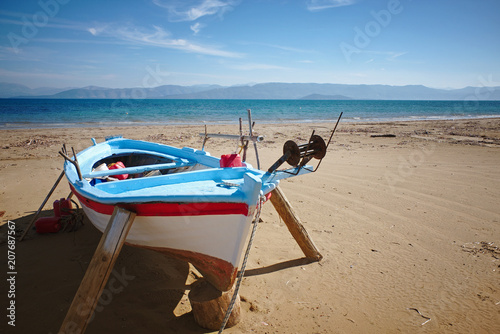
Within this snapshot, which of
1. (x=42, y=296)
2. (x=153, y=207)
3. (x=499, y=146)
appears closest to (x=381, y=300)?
(x=153, y=207)

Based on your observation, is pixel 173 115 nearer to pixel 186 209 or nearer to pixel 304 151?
pixel 186 209

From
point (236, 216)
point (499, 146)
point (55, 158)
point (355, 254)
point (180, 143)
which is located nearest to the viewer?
point (236, 216)

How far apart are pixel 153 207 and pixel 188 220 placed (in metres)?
0.33

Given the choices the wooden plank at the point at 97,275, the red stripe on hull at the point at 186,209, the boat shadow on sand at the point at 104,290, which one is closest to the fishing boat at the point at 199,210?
the red stripe on hull at the point at 186,209

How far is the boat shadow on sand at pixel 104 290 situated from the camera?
2676 mm

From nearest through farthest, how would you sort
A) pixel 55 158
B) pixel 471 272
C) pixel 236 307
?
pixel 236 307
pixel 471 272
pixel 55 158

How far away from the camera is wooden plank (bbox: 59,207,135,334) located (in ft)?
7.32

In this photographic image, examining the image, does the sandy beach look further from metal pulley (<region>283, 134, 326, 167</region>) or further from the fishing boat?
metal pulley (<region>283, 134, 326, 167</region>)

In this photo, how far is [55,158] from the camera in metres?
9.01

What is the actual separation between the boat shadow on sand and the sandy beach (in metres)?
0.01

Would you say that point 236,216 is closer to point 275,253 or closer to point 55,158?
point 275,253

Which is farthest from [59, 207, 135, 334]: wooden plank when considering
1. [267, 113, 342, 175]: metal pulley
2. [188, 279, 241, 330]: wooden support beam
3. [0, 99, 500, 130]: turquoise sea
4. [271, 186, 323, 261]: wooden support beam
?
[0, 99, 500, 130]: turquoise sea

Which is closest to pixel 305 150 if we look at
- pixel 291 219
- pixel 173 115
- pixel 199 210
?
pixel 199 210

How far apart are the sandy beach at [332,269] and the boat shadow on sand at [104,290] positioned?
0.04 feet
